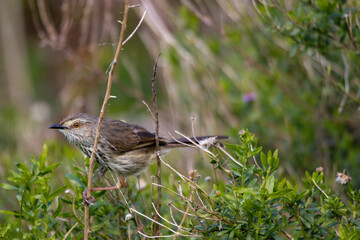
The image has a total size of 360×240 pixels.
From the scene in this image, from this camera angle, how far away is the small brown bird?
15.1ft

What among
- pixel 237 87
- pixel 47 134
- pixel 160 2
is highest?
pixel 160 2

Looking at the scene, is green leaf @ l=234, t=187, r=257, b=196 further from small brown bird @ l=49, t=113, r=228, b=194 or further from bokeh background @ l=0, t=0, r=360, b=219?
bokeh background @ l=0, t=0, r=360, b=219

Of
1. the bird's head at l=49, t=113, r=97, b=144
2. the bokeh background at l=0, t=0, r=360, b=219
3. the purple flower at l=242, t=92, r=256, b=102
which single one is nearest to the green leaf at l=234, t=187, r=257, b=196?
the bokeh background at l=0, t=0, r=360, b=219

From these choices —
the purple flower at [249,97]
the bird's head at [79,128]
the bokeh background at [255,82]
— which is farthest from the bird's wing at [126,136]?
the purple flower at [249,97]

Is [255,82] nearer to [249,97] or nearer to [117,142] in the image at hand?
[249,97]

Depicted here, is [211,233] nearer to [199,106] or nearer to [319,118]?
[319,118]

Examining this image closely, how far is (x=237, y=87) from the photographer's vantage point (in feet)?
Answer: 22.1

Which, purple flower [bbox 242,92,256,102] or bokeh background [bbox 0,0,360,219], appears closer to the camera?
bokeh background [bbox 0,0,360,219]

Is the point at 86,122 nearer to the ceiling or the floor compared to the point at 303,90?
nearer to the ceiling

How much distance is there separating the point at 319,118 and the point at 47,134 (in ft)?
14.7

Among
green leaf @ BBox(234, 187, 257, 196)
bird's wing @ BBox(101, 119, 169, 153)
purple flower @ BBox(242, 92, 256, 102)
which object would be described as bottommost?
purple flower @ BBox(242, 92, 256, 102)

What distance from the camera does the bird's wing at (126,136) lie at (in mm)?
4883

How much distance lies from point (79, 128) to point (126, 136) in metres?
0.53

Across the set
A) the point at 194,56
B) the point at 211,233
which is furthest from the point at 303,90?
the point at 211,233
